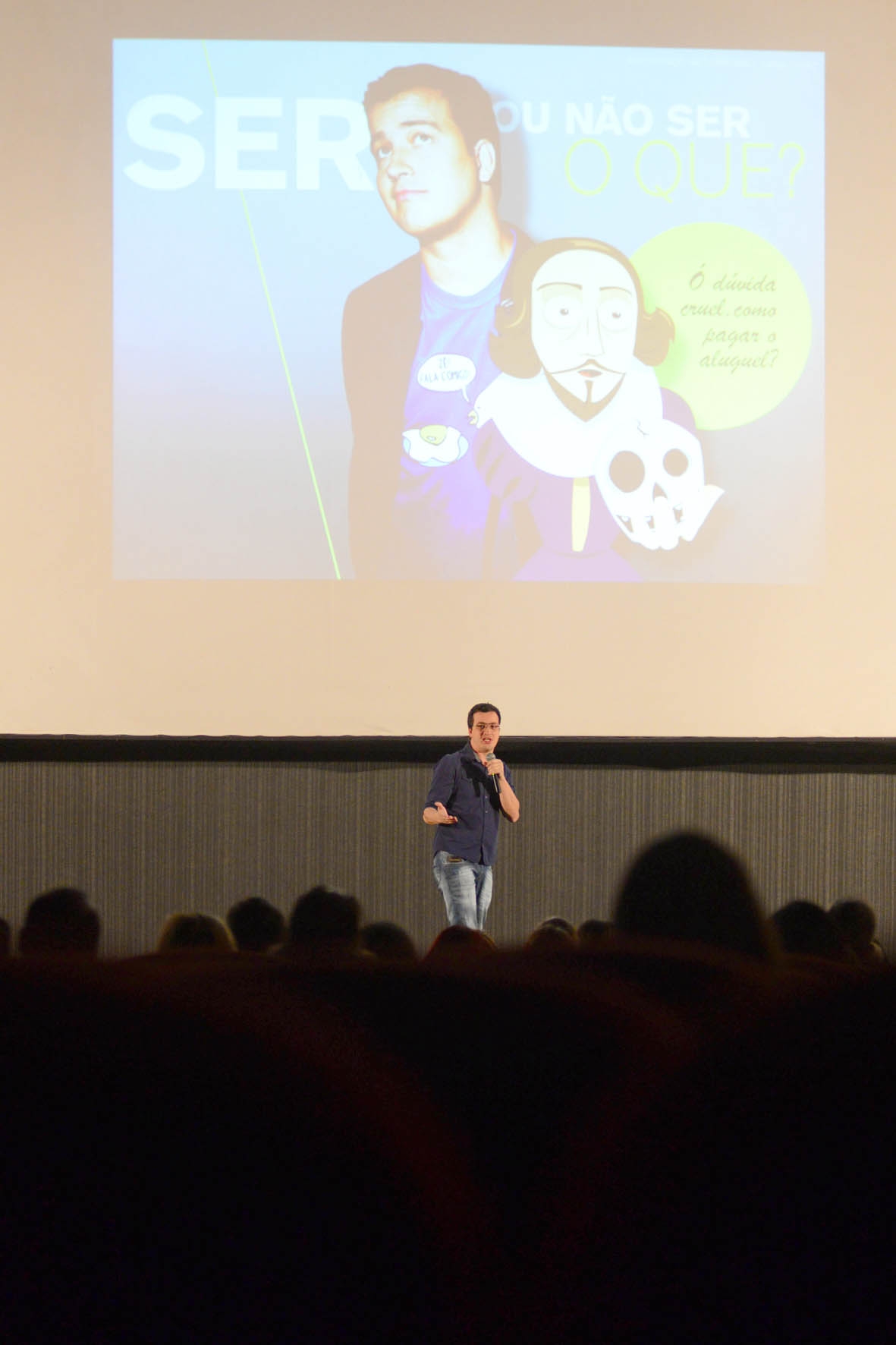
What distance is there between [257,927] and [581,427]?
2.44 meters

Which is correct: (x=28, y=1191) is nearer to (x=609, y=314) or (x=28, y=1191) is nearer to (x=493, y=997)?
(x=493, y=997)

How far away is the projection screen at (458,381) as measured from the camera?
14.0 ft

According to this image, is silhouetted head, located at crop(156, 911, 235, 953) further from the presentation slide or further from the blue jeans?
the presentation slide

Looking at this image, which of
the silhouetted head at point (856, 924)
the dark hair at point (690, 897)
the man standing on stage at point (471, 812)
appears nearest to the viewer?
the dark hair at point (690, 897)

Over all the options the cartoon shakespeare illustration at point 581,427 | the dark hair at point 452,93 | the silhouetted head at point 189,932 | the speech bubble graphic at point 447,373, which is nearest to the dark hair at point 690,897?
the silhouetted head at point 189,932

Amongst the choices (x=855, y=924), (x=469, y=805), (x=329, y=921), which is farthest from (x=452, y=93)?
(x=329, y=921)

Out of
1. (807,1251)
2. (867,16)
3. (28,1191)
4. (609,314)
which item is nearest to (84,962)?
(28,1191)

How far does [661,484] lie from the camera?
4.36 metres

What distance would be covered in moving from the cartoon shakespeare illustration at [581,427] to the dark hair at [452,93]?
0.51 meters

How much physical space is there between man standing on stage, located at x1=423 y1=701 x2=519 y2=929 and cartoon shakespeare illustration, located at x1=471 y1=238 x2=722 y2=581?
2.53 feet

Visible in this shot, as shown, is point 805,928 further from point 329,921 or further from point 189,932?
point 189,932

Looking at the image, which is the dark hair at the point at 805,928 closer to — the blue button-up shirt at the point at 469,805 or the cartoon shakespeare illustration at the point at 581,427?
the blue button-up shirt at the point at 469,805

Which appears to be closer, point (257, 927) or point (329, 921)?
point (329, 921)

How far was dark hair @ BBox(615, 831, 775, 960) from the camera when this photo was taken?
0.82 meters
